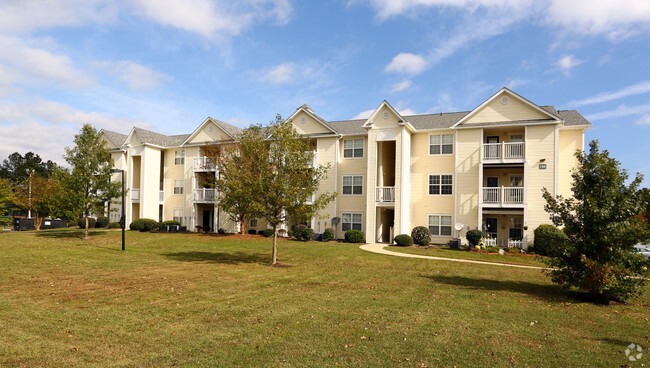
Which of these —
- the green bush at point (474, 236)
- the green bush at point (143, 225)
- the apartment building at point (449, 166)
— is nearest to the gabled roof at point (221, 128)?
the apartment building at point (449, 166)

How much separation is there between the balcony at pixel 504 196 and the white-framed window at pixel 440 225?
3.21 meters

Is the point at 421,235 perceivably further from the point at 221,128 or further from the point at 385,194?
the point at 221,128

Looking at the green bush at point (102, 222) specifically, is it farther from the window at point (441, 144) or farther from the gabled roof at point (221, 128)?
the window at point (441, 144)

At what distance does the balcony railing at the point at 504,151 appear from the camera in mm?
27906

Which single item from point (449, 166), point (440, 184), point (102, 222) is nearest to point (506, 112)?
point (449, 166)

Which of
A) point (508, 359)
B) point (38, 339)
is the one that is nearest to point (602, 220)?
point (508, 359)

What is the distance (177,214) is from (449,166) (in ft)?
87.4

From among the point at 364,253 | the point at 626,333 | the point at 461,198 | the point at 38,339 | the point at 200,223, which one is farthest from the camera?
the point at 200,223

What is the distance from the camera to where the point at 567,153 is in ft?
91.7

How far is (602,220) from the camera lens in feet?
39.7

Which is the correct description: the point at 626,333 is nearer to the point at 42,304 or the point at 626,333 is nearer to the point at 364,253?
the point at 42,304

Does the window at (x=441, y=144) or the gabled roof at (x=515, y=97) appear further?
the window at (x=441, y=144)

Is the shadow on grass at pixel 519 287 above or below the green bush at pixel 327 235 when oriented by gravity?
below

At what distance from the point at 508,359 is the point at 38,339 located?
8555mm
